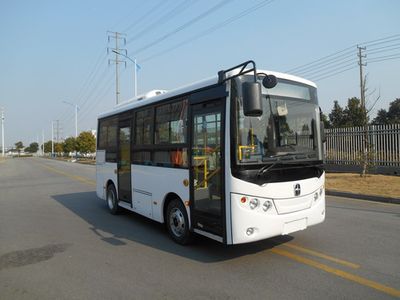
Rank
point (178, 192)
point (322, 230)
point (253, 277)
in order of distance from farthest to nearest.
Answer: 1. point (322, 230)
2. point (178, 192)
3. point (253, 277)

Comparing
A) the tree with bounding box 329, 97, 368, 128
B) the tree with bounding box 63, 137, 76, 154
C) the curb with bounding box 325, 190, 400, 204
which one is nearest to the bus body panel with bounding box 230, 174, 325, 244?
the curb with bounding box 325, 190, 400, 204

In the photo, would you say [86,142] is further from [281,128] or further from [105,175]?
[281,128]

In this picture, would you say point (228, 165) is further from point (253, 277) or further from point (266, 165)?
point (253, 277)

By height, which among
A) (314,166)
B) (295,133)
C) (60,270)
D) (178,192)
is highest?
(295,133)

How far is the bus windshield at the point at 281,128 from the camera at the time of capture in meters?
5.17

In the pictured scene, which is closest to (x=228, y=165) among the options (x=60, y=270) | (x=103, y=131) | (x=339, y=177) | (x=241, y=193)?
(x=241, y=193)

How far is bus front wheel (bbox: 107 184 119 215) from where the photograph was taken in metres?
9.62

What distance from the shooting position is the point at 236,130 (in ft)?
16.8

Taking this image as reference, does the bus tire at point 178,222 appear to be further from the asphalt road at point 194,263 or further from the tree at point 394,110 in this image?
the tree at point 394,110

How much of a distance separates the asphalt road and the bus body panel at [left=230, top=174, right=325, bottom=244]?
49 cm

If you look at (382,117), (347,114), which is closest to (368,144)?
(347,114)

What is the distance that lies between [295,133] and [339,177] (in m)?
12.0

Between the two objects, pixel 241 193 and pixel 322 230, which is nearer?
pixel 241 193

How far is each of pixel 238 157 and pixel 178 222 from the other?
7.01 feet
